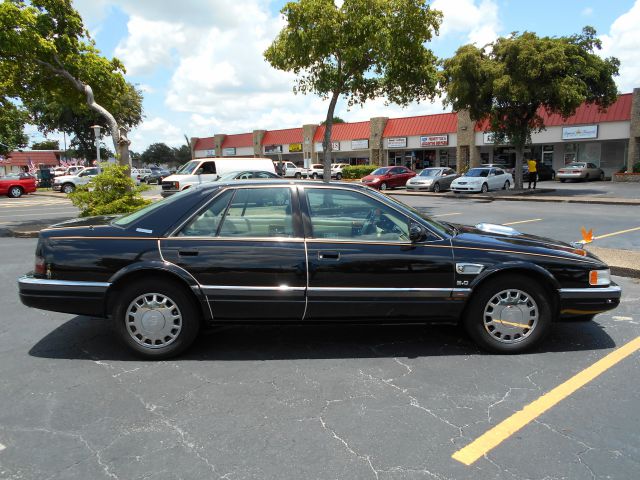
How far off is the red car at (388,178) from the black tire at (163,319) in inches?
1002

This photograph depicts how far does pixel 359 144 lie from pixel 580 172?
843 inches

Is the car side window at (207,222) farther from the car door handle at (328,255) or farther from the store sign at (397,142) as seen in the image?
the store sign at (397,142)

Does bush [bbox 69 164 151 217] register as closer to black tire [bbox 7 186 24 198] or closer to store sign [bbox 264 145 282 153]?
black tire [bbox 7 186 24 198]

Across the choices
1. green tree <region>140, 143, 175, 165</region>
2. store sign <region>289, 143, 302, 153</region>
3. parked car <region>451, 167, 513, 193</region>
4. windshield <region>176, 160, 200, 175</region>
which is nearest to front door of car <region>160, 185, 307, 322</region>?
windshield <region>176, 160, 200, 175</region>

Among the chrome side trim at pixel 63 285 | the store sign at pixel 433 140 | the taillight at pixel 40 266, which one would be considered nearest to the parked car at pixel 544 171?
Result: the store sign at pixel 433 140

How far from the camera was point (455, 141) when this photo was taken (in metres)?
41.2

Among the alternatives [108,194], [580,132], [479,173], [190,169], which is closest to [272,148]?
[580,132]

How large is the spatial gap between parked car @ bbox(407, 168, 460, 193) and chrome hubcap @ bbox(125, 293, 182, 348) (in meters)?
25.4

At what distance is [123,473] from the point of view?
268 cm

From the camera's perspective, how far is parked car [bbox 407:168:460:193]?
92.8 feet

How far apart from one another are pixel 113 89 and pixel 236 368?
14681 millimetres

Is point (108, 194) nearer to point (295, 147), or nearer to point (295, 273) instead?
point (295, 273)

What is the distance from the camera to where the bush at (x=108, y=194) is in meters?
11.1

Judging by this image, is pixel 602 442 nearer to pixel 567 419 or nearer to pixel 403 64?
pixel 567 419
